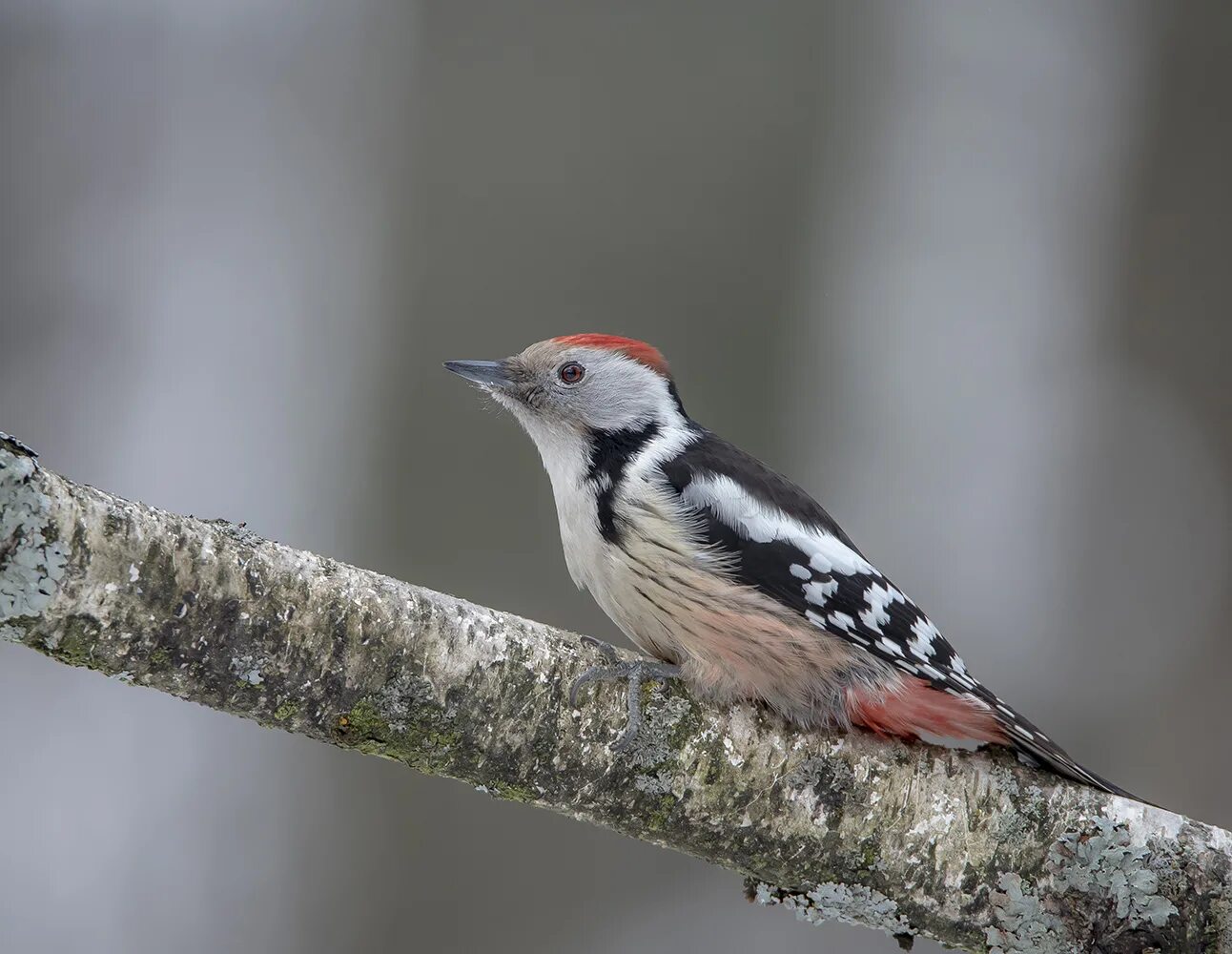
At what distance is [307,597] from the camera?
5.60 feet

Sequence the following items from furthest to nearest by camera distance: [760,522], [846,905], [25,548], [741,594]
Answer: [760,522] → [741,594] → [846,905] → [25,548]

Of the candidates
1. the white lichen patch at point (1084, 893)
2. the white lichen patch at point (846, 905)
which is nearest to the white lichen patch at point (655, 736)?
the white lichen patch at point (846, 905)

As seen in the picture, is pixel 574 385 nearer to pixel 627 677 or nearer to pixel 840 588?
pixel 840 588

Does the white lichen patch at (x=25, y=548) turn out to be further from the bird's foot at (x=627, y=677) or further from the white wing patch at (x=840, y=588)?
the white wing patch at (x=840, y=588)

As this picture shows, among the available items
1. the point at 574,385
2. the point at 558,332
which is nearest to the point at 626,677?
the point at 574,385

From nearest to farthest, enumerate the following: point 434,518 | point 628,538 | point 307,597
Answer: point 307,597, point 628,538, point 434,518

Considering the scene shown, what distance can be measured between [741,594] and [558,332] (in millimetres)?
1251

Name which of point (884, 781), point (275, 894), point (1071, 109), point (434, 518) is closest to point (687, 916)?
point (275, 894)

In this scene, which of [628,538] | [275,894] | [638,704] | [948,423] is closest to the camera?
[638,704]

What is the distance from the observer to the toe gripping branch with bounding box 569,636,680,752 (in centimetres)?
190

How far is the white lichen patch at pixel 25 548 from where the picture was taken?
4.66ft

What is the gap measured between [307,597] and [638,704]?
0.62 meters

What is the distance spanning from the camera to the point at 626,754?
191cm

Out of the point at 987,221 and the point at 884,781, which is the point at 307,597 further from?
the point at 987,221
